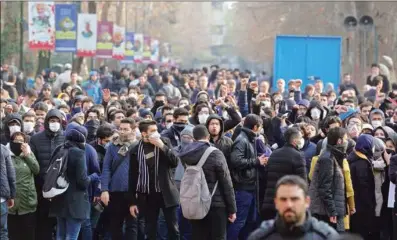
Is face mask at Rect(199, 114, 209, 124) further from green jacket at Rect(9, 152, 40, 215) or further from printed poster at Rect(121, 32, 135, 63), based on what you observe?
printed poster at Rect(121, 32, 135, 63)

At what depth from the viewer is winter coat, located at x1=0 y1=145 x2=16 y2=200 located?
1368cm

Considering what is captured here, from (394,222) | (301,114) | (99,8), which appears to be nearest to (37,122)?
(301,114)

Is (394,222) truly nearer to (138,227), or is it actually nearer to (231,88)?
(138,227)

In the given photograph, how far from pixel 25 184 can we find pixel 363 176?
406 cm

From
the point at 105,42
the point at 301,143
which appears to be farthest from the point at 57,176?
the point at 105,42

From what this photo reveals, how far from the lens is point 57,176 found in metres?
14.7

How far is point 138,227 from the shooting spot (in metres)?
16.2

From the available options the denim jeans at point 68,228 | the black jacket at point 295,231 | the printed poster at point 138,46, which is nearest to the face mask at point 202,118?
the denim jeans at point 68,228

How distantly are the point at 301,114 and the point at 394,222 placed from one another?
470 centimetres

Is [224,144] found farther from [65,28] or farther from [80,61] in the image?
[80,61]

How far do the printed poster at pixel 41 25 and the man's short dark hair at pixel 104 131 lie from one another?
833 inches

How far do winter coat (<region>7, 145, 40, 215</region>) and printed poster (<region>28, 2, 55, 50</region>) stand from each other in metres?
21.8

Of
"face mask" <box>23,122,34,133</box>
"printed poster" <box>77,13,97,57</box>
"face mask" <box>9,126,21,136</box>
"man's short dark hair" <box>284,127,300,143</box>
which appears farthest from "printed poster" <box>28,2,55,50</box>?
"man's short dark hair" <box>284,127,300,143</box>

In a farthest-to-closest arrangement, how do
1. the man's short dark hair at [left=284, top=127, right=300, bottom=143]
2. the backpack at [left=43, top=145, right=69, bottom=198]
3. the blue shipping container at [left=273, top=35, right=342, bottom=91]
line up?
the blue shipping container at [left=273, top=35, right=342, bottom=91] < the backpack at [left=43, top=145, right=69, bottom=198] < the man's short dark hair at [left=284, top=127, right=300, bottom=143]
